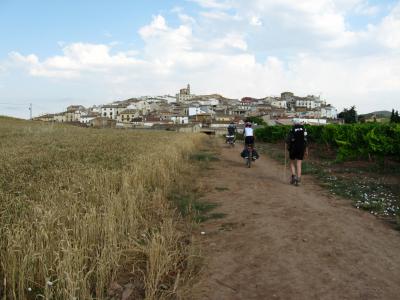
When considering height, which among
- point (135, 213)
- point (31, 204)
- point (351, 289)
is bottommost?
point (351, 289)

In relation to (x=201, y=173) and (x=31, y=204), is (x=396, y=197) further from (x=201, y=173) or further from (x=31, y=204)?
(x=31, y=204)

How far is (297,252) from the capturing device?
5.86 metres

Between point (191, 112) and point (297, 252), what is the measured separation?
422 feet

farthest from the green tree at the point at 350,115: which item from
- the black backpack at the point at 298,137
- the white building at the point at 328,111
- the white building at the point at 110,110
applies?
the white building at the point at 110,110

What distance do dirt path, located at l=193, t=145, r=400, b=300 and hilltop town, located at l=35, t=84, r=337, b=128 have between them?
8957 cm

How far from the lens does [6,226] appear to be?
473 cm

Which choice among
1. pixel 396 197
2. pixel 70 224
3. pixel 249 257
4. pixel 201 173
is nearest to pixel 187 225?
pixel 249 257

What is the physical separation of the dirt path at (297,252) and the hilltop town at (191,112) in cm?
8957

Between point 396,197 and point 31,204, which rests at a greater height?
point 31,204

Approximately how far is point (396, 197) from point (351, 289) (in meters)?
6.26

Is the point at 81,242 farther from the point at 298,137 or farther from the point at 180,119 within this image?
the point at 180,119

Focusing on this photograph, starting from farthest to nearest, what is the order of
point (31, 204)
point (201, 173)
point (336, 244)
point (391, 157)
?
point (391, 157) < point (201, 173) < point (336, 244) < point (31, 204)

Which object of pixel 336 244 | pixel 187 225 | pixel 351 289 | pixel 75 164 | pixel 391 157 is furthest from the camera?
pixel 391 157

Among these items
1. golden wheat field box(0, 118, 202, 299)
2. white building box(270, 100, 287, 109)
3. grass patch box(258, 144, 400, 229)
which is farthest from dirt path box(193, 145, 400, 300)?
white building box(270, 100, 287, 109)
